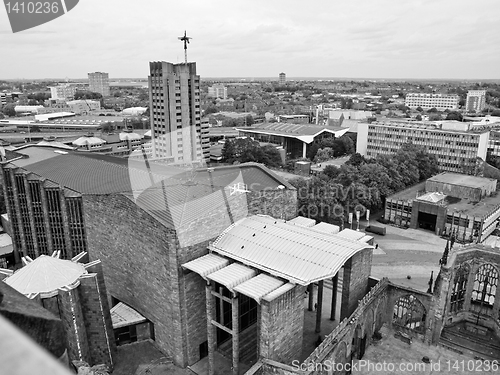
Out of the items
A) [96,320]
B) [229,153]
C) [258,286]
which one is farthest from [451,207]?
[96,320]

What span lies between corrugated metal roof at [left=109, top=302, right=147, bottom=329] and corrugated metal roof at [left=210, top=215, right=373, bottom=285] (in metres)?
8.62

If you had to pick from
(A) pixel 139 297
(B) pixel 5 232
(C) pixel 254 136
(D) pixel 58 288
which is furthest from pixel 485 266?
(C) pixel 254 136

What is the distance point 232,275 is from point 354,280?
32.9ft

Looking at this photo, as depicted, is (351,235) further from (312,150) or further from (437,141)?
(312,150)

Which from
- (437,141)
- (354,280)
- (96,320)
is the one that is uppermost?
(437,141)

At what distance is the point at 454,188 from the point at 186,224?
49.5 metres

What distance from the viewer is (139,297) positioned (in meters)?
31.3

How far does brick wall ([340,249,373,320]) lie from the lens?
29553 mm

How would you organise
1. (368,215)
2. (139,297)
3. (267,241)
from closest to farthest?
1. (267,241)
2. (139,297)
3. (368,215)

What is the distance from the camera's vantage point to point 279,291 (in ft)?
78.8

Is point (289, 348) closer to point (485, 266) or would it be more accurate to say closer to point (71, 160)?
point (485, 266)

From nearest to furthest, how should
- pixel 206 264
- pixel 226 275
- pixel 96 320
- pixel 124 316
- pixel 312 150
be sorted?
pixel 226 275 < pixel 206 264 < pixel 96 320 < pixel 124 316 < pixel 312 150

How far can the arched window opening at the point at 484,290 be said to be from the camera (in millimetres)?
35594

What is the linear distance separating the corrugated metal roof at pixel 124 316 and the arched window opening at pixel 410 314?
20975 millimetres
